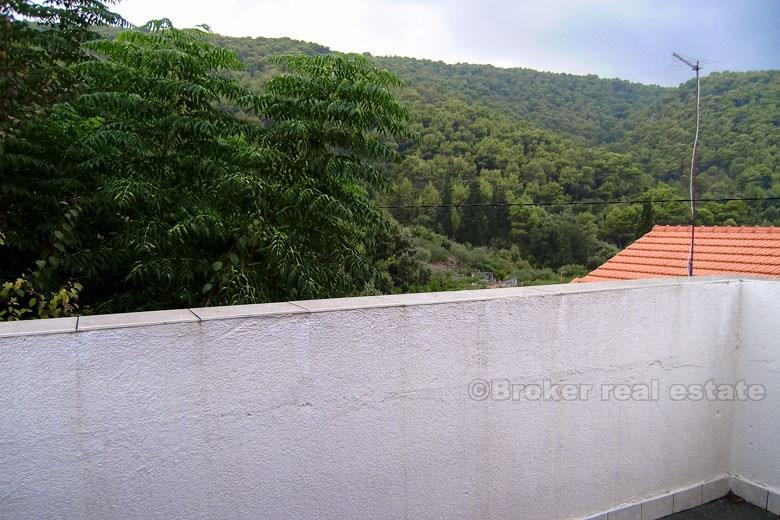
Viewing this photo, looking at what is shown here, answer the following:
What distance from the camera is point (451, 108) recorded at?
15172 mm

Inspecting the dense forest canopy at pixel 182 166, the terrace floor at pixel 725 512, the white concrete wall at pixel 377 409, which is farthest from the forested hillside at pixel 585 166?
the terrace floor at pixel 725 512

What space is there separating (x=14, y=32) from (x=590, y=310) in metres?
4.61

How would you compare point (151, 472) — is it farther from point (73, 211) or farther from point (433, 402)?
point (73, 211)

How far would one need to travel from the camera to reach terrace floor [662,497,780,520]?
2.77 meters

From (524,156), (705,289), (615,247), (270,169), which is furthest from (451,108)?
(705,289)

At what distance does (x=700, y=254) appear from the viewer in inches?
327

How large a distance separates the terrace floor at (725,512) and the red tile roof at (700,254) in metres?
4.92

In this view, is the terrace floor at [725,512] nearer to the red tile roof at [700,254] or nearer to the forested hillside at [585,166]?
the forested hillside at [585,166]

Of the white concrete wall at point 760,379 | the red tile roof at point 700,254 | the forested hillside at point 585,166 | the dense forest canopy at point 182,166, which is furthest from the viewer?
the forested hillside at point 585,166

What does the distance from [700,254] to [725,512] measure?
6332 millimetres

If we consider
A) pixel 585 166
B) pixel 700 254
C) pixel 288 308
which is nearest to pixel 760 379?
pixel 288 308

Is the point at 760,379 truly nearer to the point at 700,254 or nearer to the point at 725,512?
the point at 725,512

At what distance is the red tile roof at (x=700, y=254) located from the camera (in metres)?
7.43

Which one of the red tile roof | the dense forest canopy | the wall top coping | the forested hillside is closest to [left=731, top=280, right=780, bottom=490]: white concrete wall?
the wall top coping
